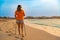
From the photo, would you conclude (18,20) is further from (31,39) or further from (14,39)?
(14,39)

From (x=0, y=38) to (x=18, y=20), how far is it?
223cm

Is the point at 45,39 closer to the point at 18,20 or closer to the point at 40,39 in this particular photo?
the point at 40,39

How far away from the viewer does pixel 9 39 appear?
9.85m

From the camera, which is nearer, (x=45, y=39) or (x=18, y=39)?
(x=18, y=39)

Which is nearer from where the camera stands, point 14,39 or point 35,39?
point 14,39

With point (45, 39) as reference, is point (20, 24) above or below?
above

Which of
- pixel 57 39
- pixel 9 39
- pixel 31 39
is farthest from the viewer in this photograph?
pixel 57 39

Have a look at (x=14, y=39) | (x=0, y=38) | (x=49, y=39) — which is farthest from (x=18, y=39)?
(x=49, y=39)

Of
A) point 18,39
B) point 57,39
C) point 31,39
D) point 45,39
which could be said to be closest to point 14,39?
point 18,39

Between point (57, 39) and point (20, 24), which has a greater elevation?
point (20, 24)

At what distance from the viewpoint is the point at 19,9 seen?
11.7m

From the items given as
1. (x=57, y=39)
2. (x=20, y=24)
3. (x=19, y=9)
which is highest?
(x=19, y=9)

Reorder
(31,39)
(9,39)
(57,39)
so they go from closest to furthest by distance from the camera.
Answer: (9,39) → (31,39) → (57,39)

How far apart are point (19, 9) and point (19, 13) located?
9.6 inches
